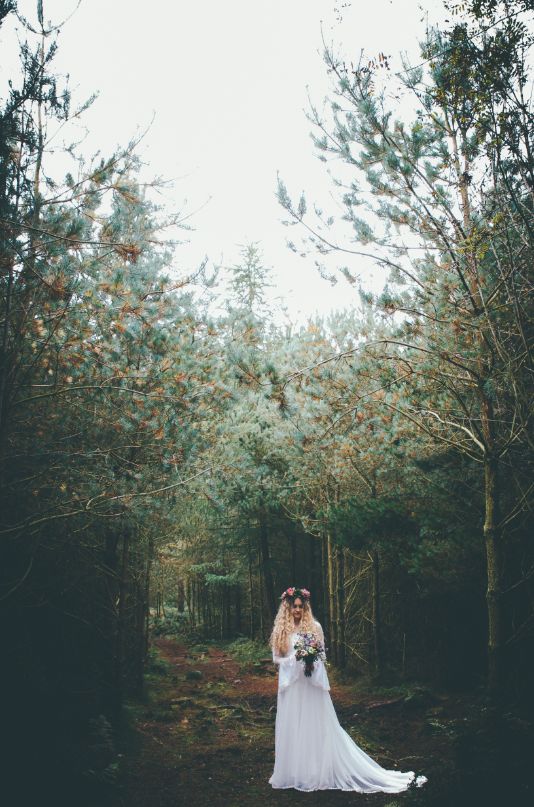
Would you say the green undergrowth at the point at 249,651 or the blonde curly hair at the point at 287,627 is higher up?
the blonde curly hair at the point at 287,627

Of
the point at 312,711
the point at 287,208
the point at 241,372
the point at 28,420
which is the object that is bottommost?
the point at 312,711

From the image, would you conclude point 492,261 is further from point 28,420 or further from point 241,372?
point 28,420

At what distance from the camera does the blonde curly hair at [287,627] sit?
6.48 metres

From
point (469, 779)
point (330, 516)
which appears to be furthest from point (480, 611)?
point (469, 779)

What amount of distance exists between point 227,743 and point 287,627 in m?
3.07

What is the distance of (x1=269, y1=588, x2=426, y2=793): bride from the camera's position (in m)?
5.68

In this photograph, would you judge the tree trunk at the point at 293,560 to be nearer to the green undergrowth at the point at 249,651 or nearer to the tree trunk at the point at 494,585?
the green undergrowth at the point at 249,651

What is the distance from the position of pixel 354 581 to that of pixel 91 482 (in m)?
10.1

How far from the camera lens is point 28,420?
5.24 meters

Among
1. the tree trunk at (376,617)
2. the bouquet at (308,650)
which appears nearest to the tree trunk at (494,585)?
the bouquet at (308,650)

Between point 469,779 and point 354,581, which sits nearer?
point 469,779

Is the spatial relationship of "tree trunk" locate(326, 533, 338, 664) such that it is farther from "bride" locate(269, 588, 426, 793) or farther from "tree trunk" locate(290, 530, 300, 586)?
"bride" locate(269, 588, 426, 793)

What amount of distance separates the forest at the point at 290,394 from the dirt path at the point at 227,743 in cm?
29

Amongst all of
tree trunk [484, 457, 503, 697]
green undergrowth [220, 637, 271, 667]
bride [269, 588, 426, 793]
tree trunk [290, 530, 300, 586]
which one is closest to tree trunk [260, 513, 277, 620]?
tree trunk [290, 530, 300, 586]
